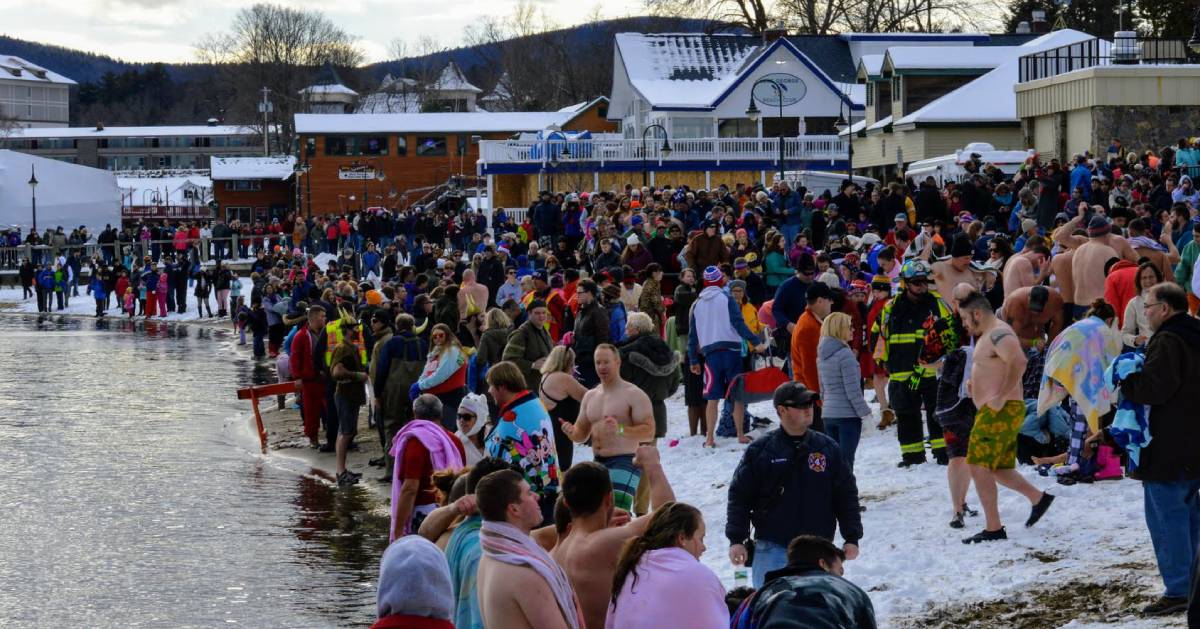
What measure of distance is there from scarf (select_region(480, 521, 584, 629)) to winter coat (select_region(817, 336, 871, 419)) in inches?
222

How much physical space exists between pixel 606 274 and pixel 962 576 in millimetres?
8032

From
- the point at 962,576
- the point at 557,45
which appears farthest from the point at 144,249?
the point at 557,45

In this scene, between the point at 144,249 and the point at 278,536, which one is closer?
the point at 278,536

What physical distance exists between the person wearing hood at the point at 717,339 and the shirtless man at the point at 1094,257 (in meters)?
2.95

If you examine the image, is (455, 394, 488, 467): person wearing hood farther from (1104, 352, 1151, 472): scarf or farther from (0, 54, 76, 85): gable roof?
(0, 54, 76, 85): gable roof

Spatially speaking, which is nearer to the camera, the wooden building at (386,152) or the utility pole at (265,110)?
the wooden building at (386,152)

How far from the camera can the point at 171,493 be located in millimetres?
17094

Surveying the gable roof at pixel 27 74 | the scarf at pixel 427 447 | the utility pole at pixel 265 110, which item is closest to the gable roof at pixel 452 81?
the utility pole at pixel 265 110

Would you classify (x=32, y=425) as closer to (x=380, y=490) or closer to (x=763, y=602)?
(x=380, y=490)

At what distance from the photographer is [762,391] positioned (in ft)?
49.7

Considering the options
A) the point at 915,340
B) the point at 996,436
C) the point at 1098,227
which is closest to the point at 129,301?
the point at 1098,227

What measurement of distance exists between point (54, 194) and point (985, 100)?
55.5 m

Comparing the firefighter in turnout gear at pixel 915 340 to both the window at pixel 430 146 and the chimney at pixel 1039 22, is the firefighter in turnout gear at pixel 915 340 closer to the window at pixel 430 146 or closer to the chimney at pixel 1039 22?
the chimney at pixel 1039 22

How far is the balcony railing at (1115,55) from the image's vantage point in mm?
33344
